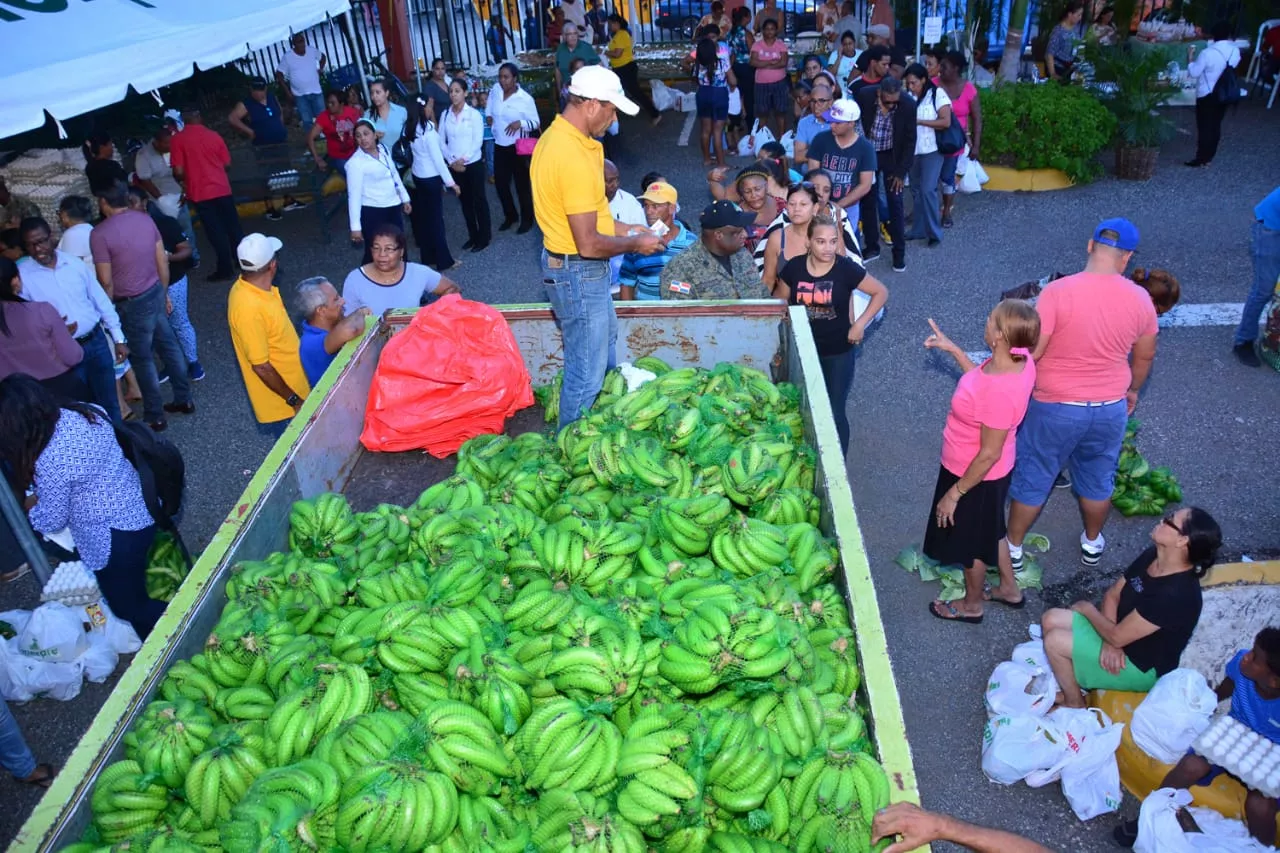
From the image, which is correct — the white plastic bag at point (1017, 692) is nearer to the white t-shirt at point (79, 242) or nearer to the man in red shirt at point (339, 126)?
the white t-shirt at point (79, 242)

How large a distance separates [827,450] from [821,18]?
13963mm

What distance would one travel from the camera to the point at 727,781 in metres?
3.16

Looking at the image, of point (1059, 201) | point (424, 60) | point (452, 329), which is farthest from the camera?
point (424, 60)

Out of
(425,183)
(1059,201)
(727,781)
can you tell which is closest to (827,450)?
(727,781)

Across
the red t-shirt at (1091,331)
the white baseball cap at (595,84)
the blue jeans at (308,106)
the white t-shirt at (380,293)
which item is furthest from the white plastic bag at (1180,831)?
the blue jeans at (308,106)

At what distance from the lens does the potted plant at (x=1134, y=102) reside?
39.8 ft

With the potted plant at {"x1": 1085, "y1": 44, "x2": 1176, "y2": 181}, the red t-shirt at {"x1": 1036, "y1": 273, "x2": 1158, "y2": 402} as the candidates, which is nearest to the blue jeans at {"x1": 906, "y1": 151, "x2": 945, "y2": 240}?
the potted plant at {"x1": 1085, "y1": 44, "x2": 1176, "y2": 181}

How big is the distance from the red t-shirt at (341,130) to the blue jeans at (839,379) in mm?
7718

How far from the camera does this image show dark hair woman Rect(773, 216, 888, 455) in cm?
628

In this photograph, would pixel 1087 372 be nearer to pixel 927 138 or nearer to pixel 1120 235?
pixel 1120 235

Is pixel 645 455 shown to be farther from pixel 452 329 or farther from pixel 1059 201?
pixel 1059 201

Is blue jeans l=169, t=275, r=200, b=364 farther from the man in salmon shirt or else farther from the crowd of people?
the man in salmon shirt

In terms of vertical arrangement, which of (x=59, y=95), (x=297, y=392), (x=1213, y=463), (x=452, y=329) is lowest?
(x=1213, y=463)

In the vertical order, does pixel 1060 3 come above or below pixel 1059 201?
above
